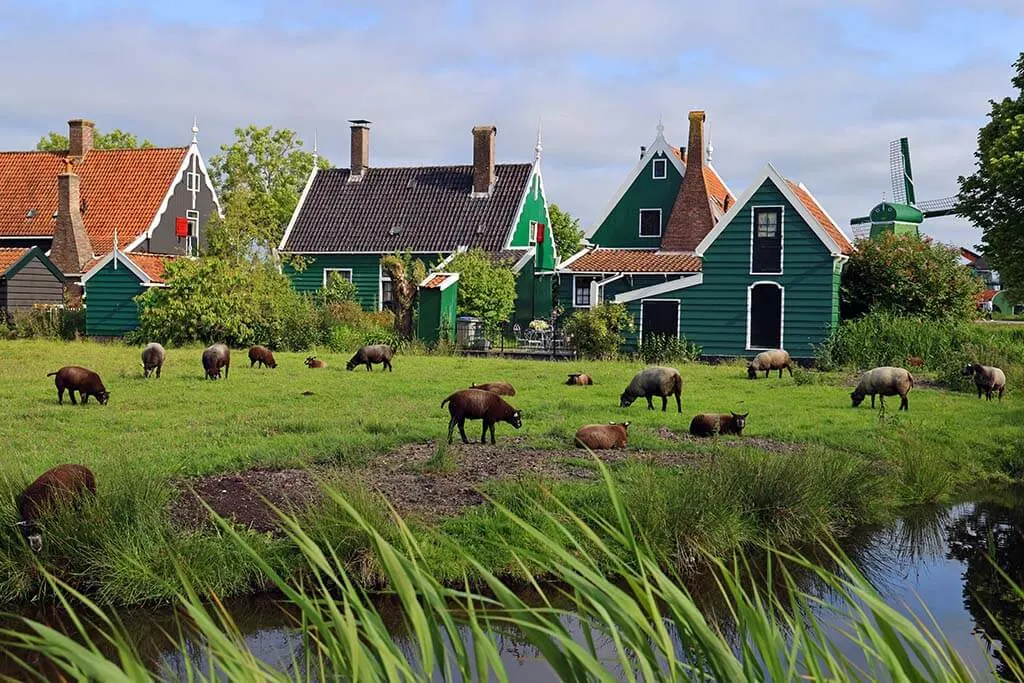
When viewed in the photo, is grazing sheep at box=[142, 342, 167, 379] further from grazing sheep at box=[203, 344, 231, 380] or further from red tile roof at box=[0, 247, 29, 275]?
red tile roof at box=[0, 247, 29, 275]

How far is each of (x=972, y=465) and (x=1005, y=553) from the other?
399 centimetres

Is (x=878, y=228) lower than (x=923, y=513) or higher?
higher

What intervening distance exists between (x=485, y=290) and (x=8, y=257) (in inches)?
681

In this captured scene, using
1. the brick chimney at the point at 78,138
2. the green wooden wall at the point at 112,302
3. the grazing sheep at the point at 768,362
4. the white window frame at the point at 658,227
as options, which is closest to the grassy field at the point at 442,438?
the grazing sheep at the point at 768,362

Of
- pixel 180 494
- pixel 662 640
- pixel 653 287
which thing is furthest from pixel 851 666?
pixel 653 287

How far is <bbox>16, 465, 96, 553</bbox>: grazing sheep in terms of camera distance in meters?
8.68

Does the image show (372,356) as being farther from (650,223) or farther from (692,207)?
(650,223)

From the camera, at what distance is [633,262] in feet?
115

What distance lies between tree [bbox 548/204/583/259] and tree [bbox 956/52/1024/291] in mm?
22136

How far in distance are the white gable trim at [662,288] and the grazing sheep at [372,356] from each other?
359 inches

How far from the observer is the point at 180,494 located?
10422mm

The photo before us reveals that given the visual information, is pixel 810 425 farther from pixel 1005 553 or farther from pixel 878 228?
pixel 878 228

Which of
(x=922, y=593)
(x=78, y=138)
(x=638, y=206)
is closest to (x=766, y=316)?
(x=638, y=206)

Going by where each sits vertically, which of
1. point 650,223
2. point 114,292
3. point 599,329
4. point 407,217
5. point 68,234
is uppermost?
point 407,217
